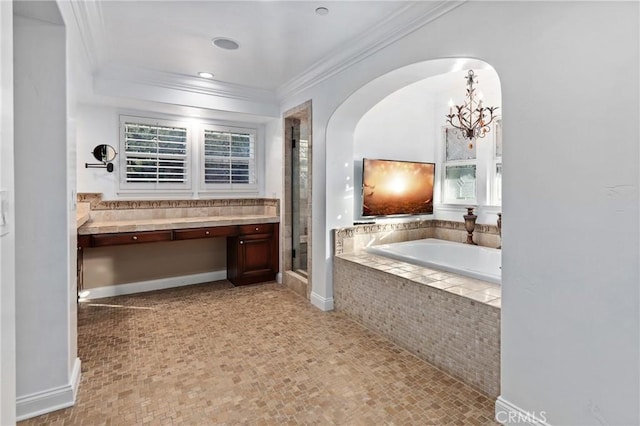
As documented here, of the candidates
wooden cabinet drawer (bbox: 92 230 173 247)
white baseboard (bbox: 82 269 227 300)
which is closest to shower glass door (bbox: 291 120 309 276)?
white baseboard (bbox: 82 269 227 300)

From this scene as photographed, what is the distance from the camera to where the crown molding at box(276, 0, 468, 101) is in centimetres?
219

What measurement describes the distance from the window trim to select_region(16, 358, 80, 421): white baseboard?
2538mm

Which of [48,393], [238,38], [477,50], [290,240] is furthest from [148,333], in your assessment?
[477,50]

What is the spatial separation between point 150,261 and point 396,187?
125 inches

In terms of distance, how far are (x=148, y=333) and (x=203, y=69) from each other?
2627 millimetres

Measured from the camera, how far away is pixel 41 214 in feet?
6.13

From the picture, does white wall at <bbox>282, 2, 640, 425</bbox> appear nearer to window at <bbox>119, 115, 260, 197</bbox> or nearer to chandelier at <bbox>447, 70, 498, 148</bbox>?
chandelier at <bbox>447, 70, 498, 148</bbox>

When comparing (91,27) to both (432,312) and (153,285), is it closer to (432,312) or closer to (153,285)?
(153,285)

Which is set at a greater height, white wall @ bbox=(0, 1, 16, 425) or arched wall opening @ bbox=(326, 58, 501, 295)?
arched wall opening @ bbox=(326, 58, 501, 295)

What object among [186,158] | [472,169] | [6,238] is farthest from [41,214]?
[472,169]

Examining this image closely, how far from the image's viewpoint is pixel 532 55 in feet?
5.54

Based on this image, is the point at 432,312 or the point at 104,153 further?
the point at 104,153

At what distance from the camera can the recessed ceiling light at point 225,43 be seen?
280 cm

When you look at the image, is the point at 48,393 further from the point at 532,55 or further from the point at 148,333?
the point at 532,55
